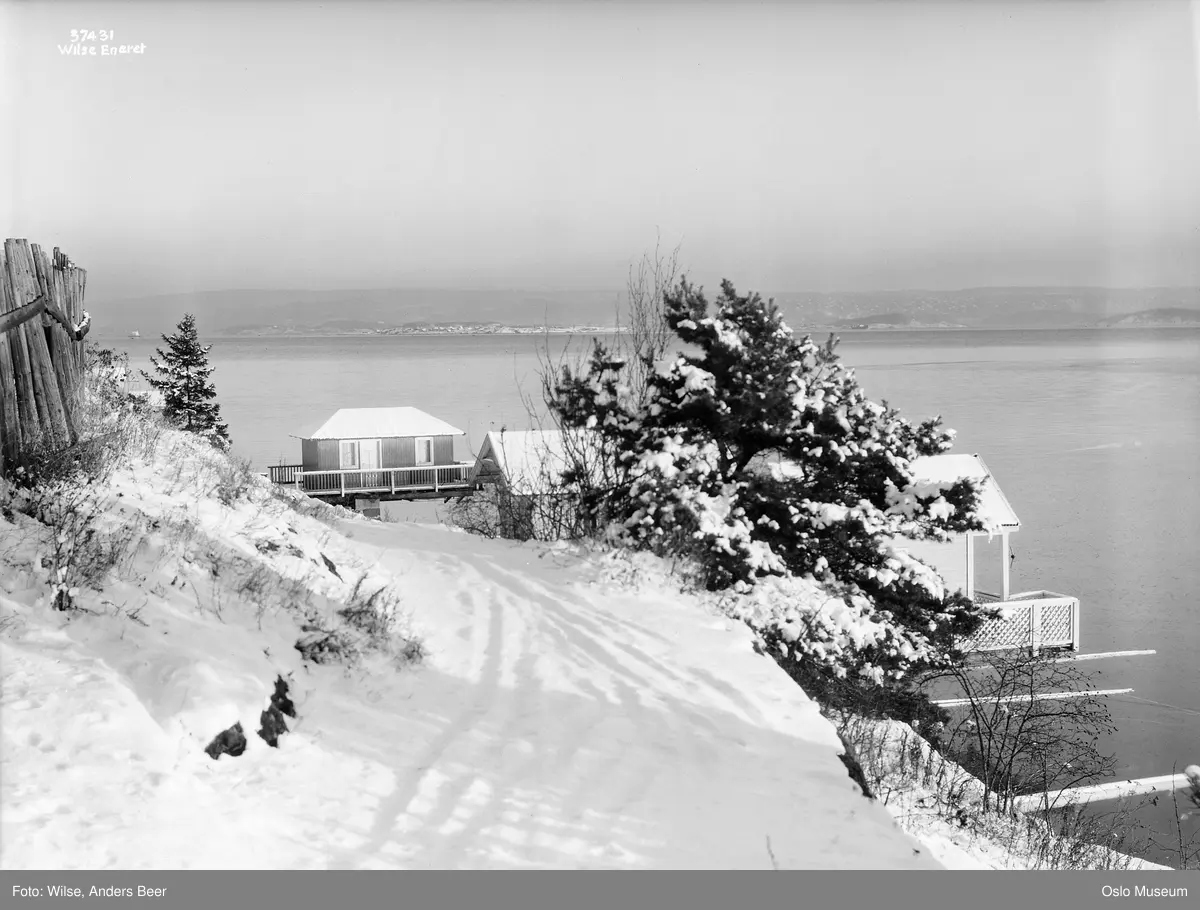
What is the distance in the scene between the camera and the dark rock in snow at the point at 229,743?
3.86 metres

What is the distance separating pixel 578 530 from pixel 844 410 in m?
3.48

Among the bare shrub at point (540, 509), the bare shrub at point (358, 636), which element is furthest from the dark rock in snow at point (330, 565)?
the bare shrub at point (540, 509)

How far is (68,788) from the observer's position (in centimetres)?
333

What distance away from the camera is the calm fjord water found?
17.1 meters

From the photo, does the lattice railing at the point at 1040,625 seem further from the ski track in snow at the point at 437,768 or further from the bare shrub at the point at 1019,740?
the ski track in snow at the point at 437,768

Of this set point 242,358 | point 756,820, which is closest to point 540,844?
point 756,820

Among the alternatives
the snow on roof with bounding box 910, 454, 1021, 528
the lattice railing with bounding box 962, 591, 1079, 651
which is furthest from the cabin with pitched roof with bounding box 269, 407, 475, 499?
the lattice railing with bounding box 962, 591, 1079, 651

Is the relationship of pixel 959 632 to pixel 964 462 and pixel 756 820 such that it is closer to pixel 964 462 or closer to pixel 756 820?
pixel 756 820

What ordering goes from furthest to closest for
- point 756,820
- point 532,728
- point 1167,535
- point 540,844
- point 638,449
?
point 1167,535, point 638,449, point 532,728, point 756,820, point 540,844

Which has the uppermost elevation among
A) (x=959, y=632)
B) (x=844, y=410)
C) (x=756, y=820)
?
(x=844, y=410)

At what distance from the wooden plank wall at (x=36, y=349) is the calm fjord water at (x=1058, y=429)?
5922mm

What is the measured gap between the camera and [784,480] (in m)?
10.2

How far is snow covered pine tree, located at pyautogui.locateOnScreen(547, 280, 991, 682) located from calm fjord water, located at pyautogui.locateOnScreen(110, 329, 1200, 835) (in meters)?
2.16

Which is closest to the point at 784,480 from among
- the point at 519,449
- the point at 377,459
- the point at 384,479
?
the point at 519,449
